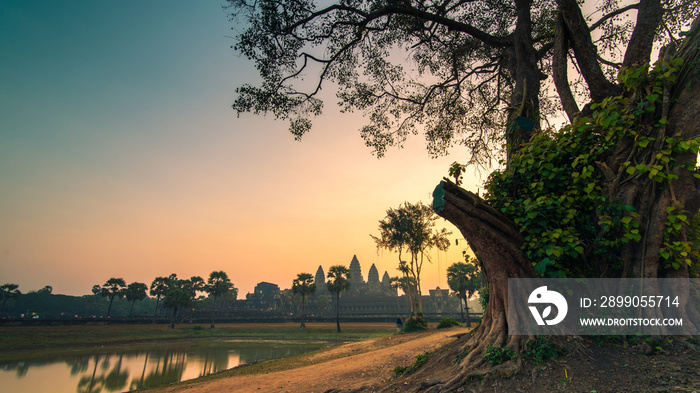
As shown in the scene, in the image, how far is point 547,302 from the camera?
4258mm

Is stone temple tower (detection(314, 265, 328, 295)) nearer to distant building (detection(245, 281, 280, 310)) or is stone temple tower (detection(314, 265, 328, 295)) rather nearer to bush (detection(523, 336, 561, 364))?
distant building (detection(245, 281, 280, 310))

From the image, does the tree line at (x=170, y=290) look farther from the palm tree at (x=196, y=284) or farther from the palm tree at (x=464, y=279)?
the palm tree at (x=464, y=279)

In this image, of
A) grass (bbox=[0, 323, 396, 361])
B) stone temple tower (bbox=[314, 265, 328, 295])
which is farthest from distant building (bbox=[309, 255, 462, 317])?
grass (bbox=[0, 323, 396, 361])

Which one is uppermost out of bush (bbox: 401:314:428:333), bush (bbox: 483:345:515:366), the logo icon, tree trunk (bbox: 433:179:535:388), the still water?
tree trunk (bbox: 433:179:535:388)

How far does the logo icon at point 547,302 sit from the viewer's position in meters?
4.17

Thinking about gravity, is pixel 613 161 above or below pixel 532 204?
above

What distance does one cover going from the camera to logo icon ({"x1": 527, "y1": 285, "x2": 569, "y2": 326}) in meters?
4.17

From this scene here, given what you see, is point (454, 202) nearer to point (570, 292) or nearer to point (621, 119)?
point (570, 292)

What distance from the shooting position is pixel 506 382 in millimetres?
3674

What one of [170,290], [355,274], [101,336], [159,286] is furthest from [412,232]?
[355,274]

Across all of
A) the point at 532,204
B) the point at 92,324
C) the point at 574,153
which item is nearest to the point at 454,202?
the point at 532,204

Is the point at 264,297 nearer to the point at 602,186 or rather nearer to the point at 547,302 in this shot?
the point at 547,302

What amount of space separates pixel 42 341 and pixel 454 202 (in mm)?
49679

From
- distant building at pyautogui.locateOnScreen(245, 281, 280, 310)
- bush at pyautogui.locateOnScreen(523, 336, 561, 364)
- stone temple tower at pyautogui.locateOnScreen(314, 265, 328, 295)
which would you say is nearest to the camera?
bush at pyautogui.locateOnScreen(523, 336, 561, 364)
